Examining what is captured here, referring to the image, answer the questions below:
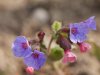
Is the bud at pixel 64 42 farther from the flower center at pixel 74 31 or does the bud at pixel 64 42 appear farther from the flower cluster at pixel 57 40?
the flower center at pixel 74 31

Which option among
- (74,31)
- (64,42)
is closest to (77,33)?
(74,31)

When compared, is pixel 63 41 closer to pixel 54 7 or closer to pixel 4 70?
pixel 4 70

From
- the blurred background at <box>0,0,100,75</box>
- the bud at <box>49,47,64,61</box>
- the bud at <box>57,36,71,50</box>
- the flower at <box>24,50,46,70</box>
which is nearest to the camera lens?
the flower at <box>24,50,46,70</box>

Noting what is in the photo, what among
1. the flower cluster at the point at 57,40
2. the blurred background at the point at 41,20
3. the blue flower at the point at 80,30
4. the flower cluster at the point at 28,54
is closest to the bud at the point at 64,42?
the flower cluster at the point at 57,40

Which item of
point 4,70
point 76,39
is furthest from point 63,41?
point 4,70

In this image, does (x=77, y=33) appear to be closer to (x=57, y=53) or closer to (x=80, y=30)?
(x=80, y=30)

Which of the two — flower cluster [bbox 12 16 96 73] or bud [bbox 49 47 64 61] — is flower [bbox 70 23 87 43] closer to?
flower cluster [bbox 12 16 96 73]

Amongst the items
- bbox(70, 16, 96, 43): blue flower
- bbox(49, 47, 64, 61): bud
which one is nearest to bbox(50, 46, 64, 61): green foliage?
bbox(49, 47, 64, 61): bud
